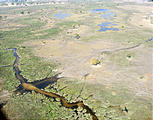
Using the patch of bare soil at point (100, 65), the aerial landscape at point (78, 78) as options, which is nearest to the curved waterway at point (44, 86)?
the aerial landscape at point (78, 78)

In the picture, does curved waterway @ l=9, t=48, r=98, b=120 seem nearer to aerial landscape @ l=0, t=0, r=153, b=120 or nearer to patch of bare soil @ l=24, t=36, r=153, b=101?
aerial landscape @ l=0, t=0, r=153, b=120

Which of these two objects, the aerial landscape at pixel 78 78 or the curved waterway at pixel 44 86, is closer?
the aerial landscape at pixel 78 78

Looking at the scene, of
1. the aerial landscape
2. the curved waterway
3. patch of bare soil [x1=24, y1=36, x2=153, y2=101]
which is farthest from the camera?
patch of bare soil [x1=24, y1=36, x2=153, y2=101]

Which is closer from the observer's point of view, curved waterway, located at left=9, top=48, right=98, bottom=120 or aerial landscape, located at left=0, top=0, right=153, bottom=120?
aerial landscape, located at left=0, top=0, right=153, bottom=120

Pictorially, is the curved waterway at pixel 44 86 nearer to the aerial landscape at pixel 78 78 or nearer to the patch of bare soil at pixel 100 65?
the aerial landscape at pixel 78 78

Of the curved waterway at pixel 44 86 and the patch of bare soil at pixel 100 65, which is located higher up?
the patch of bare soil at pixel 100 65

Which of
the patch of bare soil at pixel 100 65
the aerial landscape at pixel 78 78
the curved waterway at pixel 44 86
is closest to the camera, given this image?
the aerial landscape at pixel 78 78

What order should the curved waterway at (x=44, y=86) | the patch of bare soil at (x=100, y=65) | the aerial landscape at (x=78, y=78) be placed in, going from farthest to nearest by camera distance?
1. the patch of bare soil at (x=100, y=65)
2. the curved waterway at (x=44, y=86)
3. the aerial landscape at (x=78, y=78)

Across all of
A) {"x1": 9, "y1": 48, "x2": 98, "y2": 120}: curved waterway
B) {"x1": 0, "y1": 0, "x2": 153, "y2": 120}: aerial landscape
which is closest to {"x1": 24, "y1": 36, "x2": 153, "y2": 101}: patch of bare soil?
{"x1": 0, "y1": 0, "x2": 153, "y2": 120}: aerial landscape

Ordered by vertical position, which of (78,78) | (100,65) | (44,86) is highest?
(100,65)

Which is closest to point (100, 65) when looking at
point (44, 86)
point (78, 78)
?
point (78, 78)

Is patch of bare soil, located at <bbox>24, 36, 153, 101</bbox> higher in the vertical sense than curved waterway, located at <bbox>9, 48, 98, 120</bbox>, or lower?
higher

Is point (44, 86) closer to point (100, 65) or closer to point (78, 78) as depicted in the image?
point (78, 78)
